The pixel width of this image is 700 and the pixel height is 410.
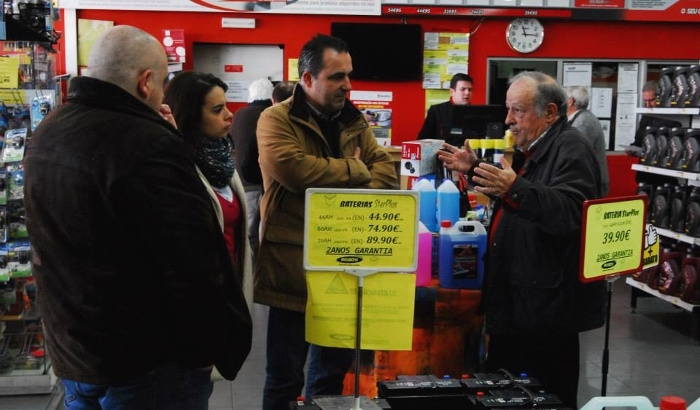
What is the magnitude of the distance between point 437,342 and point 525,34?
647 cm

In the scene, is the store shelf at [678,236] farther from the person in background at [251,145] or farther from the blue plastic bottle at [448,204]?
the person in background at [251,145]

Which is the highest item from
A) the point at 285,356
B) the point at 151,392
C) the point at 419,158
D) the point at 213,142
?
the point at 213,142

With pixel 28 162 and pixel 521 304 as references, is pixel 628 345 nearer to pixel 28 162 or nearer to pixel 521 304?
pixel 521 304

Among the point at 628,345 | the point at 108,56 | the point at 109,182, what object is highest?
the point at 108,56

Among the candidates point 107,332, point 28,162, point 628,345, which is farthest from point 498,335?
point 628,345

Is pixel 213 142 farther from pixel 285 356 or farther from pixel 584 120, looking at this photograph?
pixel 584 120

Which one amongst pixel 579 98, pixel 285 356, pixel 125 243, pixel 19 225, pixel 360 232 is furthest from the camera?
pixel 579 98

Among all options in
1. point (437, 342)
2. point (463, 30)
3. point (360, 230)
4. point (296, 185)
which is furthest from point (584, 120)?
point (360, 230)

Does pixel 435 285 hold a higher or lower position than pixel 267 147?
lower

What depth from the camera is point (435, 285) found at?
11.8 ft

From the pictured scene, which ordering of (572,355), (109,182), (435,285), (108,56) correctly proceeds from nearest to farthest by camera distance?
1. (109,182)
2. (108,56)
3. (572,355)
4. (435,285)

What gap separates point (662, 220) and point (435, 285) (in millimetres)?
3243

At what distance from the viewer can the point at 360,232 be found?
2.22 metres

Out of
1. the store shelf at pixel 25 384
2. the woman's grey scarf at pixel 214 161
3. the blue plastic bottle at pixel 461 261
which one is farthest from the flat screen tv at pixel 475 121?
the store shelf at pixel 25 384
